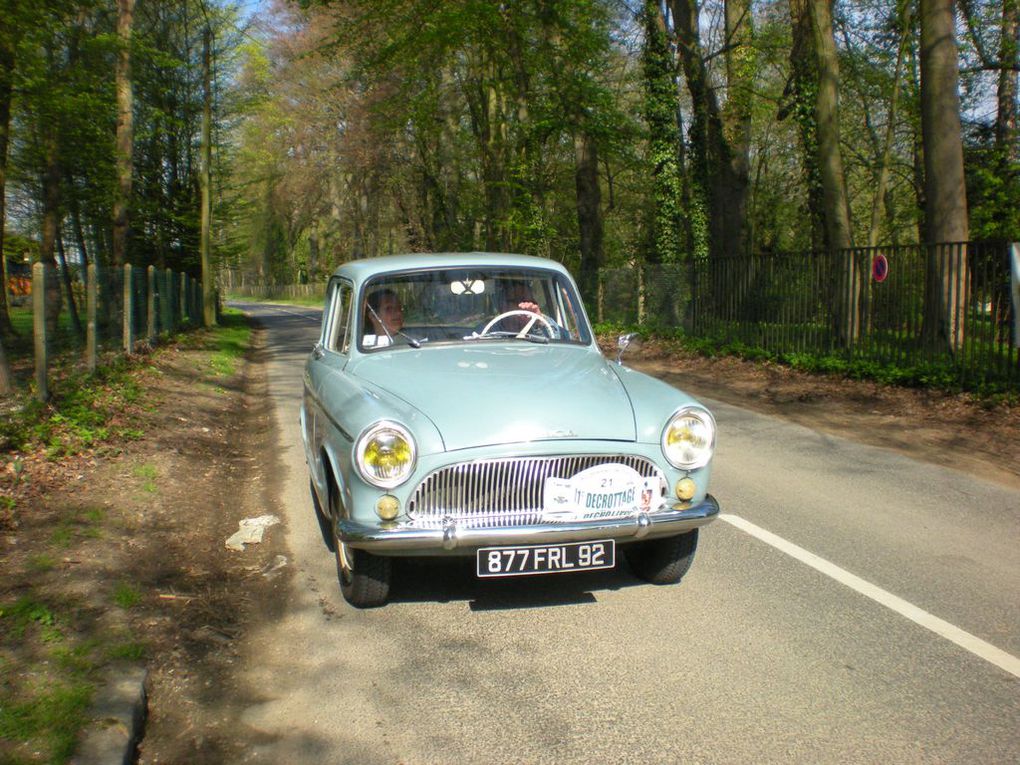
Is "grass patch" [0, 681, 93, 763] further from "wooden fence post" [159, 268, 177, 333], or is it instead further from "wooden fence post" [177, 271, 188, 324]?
"wooden fence post" [177, 271, 188, 324]

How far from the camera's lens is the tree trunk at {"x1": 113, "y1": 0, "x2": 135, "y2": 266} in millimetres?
18000

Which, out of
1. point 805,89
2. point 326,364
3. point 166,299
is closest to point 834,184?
point 805,89

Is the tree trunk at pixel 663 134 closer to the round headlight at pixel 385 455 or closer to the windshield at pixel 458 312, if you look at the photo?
the windshield at pixel 458 312

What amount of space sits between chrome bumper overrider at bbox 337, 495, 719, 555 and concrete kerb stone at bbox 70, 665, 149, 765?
1.02 meters

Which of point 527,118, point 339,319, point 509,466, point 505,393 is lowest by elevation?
point 509,466

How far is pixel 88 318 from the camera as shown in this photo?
38.0 feet

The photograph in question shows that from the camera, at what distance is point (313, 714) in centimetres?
339

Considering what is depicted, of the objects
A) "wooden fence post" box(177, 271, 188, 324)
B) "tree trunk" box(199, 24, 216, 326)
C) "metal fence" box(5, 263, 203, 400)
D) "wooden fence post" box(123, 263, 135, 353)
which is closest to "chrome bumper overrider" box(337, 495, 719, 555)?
"metal fence" box(5, 263, 203, 400)

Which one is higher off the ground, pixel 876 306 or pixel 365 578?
pixel 876 306

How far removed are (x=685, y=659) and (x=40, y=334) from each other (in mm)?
7529

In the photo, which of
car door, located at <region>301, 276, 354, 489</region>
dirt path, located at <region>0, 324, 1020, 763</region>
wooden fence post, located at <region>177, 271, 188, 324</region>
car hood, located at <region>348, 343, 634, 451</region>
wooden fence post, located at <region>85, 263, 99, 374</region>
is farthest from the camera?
wooden fence post, located at <region>177, 271, 188, 324</region>

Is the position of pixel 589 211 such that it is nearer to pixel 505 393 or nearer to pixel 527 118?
pixel 527 118

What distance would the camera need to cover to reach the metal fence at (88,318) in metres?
8.82

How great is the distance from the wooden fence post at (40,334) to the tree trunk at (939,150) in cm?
1116
